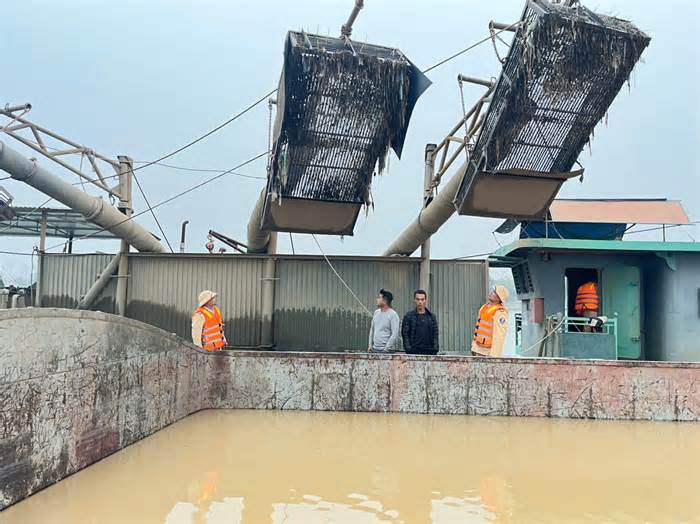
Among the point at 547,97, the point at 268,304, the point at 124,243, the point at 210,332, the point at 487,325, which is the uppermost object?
the point at 547,97

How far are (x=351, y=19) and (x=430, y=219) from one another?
341cm

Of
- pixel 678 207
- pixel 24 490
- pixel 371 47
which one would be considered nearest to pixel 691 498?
pixel 24 490

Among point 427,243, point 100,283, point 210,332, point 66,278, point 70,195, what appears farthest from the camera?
point 66,278

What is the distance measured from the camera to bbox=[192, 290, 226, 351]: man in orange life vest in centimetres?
666

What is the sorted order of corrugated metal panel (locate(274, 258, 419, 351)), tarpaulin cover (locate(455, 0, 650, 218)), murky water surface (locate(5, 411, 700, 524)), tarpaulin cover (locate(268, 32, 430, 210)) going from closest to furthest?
1. murky water surface (locate(5, 411, 700, 524))
2. tarpaulin cover (locate(455, 0, 650, 218))
3. tarpaulin cover (locate(268, 32, 430, 210))
4. corrugated metal panel (locate(274, 258, 419, 351))

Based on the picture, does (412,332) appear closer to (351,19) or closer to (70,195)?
(351,19)

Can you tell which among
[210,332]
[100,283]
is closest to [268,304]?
[210,332]

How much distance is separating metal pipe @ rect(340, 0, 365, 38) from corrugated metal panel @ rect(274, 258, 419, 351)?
4.20 meters

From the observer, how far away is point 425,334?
22.8 feet

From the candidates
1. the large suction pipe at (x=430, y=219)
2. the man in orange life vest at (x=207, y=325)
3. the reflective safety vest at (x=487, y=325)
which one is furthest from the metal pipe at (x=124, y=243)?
the reflective safety vest at (x=487, y=325)

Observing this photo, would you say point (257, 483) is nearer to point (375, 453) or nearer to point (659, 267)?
point (375, 453)

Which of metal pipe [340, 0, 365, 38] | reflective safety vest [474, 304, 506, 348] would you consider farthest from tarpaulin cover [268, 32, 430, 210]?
reflective safety vest [474, 304, 506, 348]

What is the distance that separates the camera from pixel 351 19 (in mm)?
6371

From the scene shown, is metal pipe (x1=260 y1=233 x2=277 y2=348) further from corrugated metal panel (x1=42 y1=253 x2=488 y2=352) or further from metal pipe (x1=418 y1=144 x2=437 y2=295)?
metal pipe (x1=418 y1=144 x2=437 y2=295)
